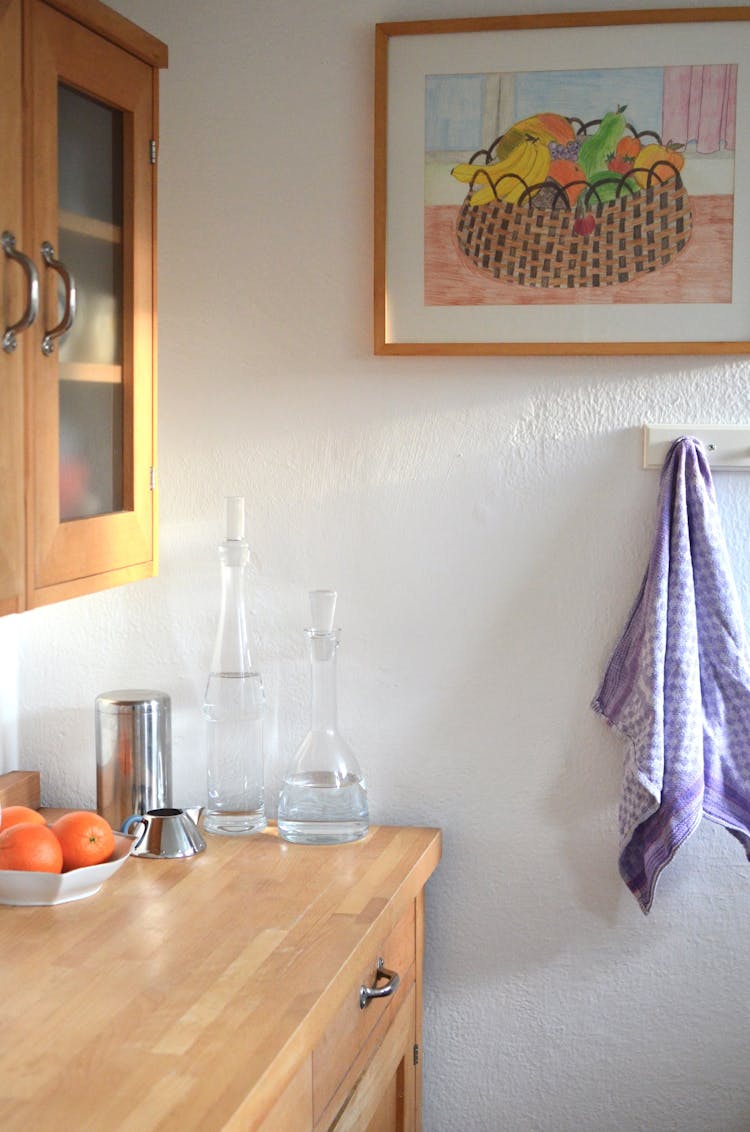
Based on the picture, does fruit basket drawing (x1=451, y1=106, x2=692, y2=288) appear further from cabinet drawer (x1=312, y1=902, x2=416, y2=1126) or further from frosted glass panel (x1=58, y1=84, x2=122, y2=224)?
cabinet drawer (x1=312, y1=902, x2=416, y2=1126)

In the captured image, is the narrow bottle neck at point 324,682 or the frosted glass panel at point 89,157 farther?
the narrow bottle neck at point 324,682

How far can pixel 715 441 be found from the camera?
1.91m

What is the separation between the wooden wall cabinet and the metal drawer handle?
0.60m

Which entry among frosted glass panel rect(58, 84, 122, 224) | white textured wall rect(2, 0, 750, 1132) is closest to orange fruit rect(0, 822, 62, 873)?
white textured wall rect(2, 0, 750, 1132)

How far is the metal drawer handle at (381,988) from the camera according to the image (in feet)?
5.13

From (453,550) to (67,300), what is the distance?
72cm

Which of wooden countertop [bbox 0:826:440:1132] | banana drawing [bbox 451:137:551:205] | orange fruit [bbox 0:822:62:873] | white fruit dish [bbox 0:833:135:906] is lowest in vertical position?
wooden countertop [bbox 0:826:440:1132]

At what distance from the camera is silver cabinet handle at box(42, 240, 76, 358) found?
61.2 inches

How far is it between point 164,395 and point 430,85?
62 centimetres

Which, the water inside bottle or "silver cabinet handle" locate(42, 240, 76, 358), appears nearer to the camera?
"silver cabinet handle" locate(42, 240, 76, 358)

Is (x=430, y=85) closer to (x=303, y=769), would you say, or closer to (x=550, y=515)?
(x=550, y=515)

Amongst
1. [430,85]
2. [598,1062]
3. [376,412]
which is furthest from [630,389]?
[598,1062]

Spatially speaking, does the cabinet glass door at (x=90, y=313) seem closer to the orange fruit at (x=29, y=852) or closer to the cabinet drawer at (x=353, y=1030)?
the orange fruit at (x=29, y=852)

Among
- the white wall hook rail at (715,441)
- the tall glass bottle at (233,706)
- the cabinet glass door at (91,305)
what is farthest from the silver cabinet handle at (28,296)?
the white wall hook rail at (715,441)
